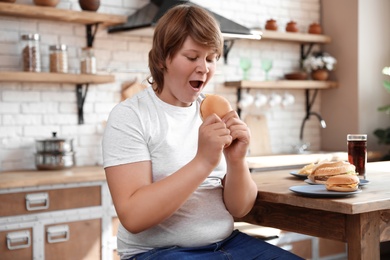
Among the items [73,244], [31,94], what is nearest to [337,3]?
[31,94]

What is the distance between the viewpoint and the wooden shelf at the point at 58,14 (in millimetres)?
3734

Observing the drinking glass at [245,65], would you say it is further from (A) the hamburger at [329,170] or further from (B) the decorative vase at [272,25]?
(A) the hamburger at [329,170]

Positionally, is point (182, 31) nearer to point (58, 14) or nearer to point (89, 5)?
point (58, 14)

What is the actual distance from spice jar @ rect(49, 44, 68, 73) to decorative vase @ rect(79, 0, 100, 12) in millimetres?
311

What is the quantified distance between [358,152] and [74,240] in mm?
1918

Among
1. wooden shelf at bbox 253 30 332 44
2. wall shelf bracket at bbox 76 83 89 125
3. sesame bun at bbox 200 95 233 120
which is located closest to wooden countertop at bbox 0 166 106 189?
wall shelf bracket at bbox 76 83 89 125

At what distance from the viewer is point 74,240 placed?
3.59m

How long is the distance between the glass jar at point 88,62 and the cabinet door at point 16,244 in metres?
1.19

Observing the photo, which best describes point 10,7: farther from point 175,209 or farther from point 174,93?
point 175,209

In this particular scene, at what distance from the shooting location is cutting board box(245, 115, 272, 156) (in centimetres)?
512

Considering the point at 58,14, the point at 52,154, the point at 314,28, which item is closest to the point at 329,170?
the point at 52,154

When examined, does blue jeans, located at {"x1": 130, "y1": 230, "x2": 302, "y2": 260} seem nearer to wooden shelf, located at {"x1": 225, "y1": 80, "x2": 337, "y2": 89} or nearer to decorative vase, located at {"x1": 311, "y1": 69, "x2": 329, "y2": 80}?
wooden shelf, located at {"x1": 225, "y1": 80, "x2": 337, "y2": 89}

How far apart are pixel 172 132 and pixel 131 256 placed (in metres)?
0.40

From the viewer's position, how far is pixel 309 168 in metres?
2.33
